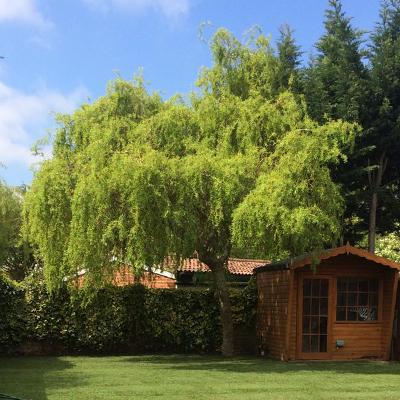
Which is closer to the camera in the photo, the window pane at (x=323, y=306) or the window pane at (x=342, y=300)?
the window pane at (x=323, y=306)

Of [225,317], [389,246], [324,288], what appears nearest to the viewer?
[324,288]

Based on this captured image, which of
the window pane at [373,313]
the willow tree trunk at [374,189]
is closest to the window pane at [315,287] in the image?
the window pane at [373,313]

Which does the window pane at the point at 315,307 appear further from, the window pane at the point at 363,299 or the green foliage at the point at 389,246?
the green foliage at the point at 389,246

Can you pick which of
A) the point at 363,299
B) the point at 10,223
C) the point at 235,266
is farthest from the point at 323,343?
the point at 10,223

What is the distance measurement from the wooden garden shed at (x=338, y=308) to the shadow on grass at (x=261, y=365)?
1.51 ft

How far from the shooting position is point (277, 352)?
15.4 metres

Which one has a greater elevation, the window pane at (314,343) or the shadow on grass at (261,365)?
the window pane at (314,343)

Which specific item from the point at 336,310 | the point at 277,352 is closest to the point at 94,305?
the point at 277,352

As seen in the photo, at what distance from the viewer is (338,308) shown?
15.1 meters

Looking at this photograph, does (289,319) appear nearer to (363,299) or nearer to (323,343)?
(323,343)

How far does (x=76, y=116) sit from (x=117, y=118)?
1.11 metres

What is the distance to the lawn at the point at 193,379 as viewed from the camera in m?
9.62

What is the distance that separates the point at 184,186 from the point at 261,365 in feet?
14.8

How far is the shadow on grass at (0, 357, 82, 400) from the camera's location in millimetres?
9750
